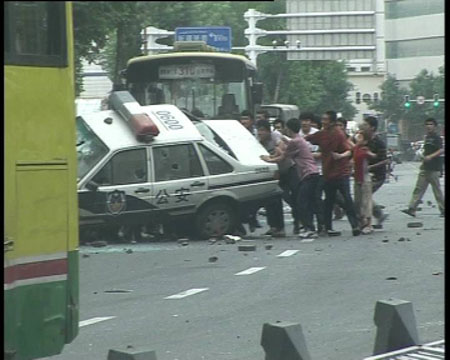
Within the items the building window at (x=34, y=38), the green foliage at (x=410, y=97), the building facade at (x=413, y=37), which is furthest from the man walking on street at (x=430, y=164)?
the building window at (x=34, y=38)

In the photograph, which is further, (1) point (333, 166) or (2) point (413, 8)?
(1) point (333, 166)

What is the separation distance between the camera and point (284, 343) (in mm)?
7797

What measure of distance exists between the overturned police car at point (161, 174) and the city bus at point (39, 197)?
37.2ft

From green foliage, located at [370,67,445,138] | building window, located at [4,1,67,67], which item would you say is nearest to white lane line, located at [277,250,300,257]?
green foliage, located at [370,67,445,138]

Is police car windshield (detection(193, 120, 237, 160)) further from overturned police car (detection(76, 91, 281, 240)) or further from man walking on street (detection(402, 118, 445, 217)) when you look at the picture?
man walking on street (detection(402, 118, 445, 217))

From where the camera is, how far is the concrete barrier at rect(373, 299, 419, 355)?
834 centimetres

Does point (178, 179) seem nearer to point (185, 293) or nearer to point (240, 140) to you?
point (240, 140)

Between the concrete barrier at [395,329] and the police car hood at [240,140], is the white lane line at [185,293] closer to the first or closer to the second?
the concrete barrier at [395,329]

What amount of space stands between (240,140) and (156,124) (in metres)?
1.57

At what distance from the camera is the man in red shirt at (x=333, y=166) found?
17938 mm

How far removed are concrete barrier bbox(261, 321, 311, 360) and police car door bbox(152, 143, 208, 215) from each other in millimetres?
10433

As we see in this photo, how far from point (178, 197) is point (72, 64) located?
12266 millimetres

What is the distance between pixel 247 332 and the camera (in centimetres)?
1019

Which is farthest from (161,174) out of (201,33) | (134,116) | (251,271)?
(201,33)
